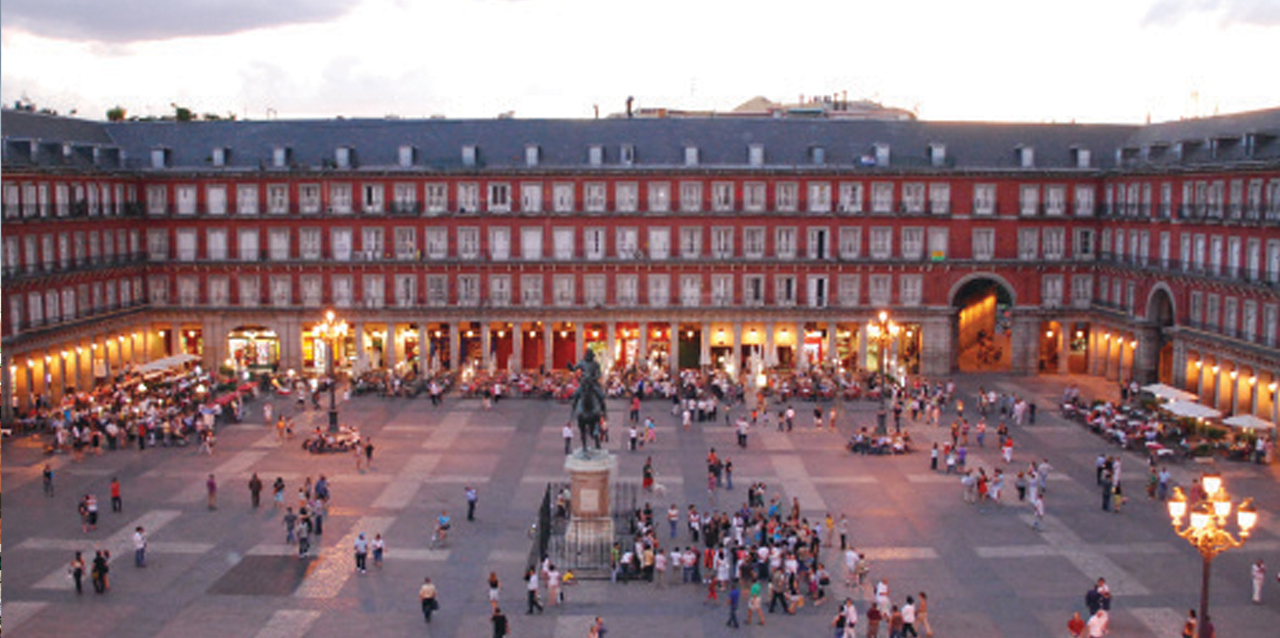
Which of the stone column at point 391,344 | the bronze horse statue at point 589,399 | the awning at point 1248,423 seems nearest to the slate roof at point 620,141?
the stone column at point 391,344

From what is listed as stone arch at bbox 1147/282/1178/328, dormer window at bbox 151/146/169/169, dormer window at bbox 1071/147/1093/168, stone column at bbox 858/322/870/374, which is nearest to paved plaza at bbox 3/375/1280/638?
stone arch at bbox 1147/282/1178/328

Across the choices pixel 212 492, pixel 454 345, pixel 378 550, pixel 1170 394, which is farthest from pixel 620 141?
pixel 378 550

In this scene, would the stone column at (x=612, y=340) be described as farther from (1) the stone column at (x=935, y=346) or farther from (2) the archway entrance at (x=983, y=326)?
(2) the archway entrance at (x=983, y=326)

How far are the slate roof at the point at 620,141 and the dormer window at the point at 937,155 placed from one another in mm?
378

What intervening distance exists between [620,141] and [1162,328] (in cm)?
3457

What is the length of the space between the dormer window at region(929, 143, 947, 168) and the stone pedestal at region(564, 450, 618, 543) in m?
44.2

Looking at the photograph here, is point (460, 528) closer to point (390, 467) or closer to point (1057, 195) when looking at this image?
point (390, 467)

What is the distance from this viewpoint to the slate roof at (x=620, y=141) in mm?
72375

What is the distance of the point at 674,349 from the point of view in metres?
73.1

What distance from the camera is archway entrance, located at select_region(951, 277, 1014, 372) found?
239 ft

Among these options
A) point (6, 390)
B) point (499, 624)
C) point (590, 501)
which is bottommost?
point (499, 624)

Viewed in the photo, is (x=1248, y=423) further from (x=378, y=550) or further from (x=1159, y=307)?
(x=378, y=550)

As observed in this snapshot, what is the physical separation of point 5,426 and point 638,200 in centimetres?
3751

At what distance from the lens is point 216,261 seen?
236 feet
